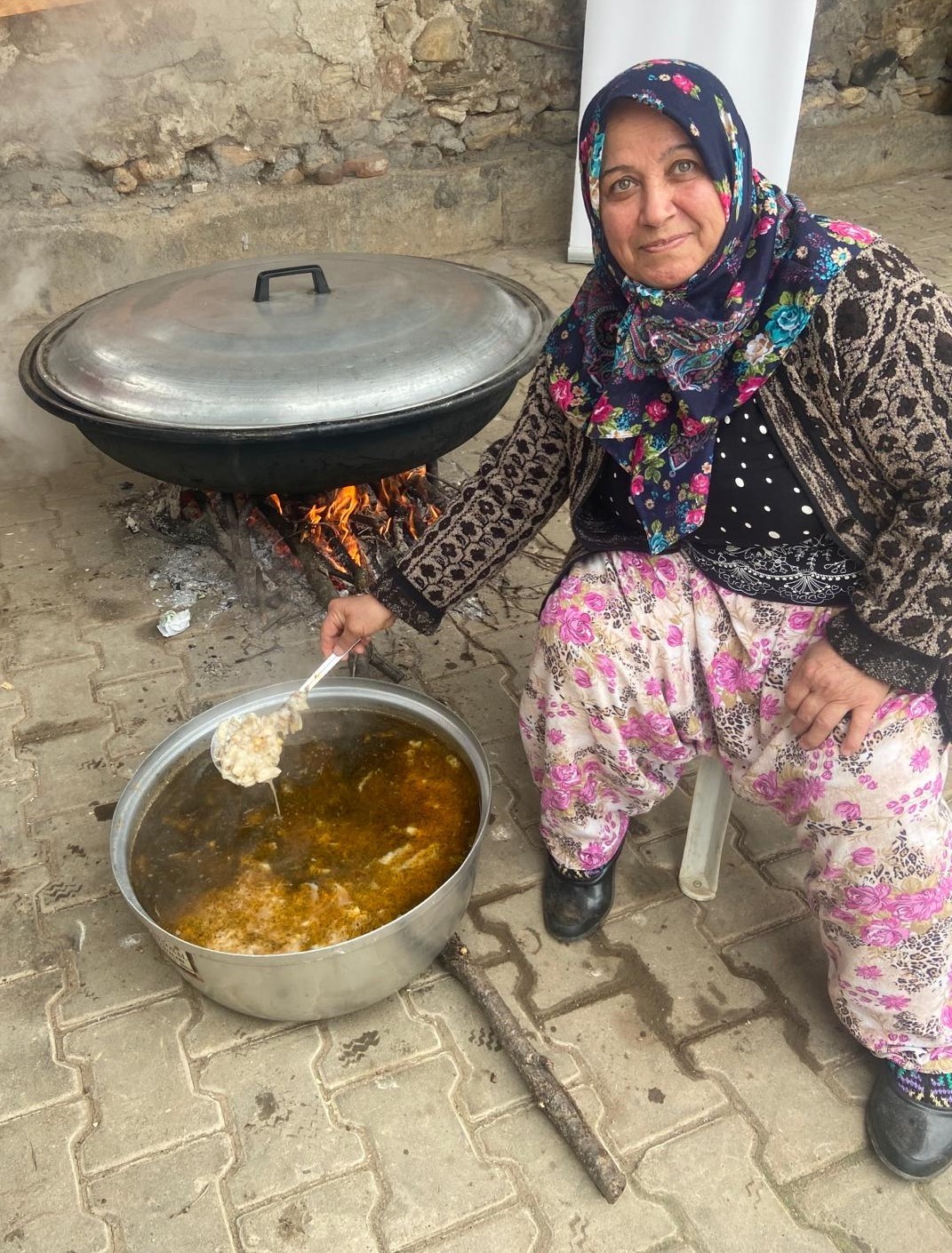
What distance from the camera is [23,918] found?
89.4 inches

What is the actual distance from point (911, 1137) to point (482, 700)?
156 cm

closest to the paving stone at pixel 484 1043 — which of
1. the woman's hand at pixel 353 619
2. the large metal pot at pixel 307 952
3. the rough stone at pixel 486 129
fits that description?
the large metal pot at pixel 307 952

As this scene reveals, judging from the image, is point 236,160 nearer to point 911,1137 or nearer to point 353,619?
point 353,619

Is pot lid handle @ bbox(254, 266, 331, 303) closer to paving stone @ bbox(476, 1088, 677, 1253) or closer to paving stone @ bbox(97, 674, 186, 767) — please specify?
paving stone @ bbox(97, 674, 186, 767)

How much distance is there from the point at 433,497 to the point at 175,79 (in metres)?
2.79

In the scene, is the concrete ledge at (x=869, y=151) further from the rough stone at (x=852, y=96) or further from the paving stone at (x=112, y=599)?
the paving stone at (x=112, y=599)

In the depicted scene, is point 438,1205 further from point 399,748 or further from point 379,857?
point 399,748

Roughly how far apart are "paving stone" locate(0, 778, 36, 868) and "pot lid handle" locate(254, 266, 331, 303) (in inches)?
60.0

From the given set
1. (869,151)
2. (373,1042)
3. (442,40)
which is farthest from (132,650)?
(869,151)

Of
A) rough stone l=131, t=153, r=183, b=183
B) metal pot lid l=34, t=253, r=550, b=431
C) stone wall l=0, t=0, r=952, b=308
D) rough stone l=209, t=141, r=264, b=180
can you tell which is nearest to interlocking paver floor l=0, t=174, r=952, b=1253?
metal pot lid l=34, t=253, r=550, b=431

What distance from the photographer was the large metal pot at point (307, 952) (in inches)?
67.4

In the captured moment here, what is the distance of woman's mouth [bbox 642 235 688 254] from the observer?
1544 mm

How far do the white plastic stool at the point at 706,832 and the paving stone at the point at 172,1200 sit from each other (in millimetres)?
1161

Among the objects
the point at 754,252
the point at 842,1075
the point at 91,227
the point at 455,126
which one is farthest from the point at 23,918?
the point at 455,126
